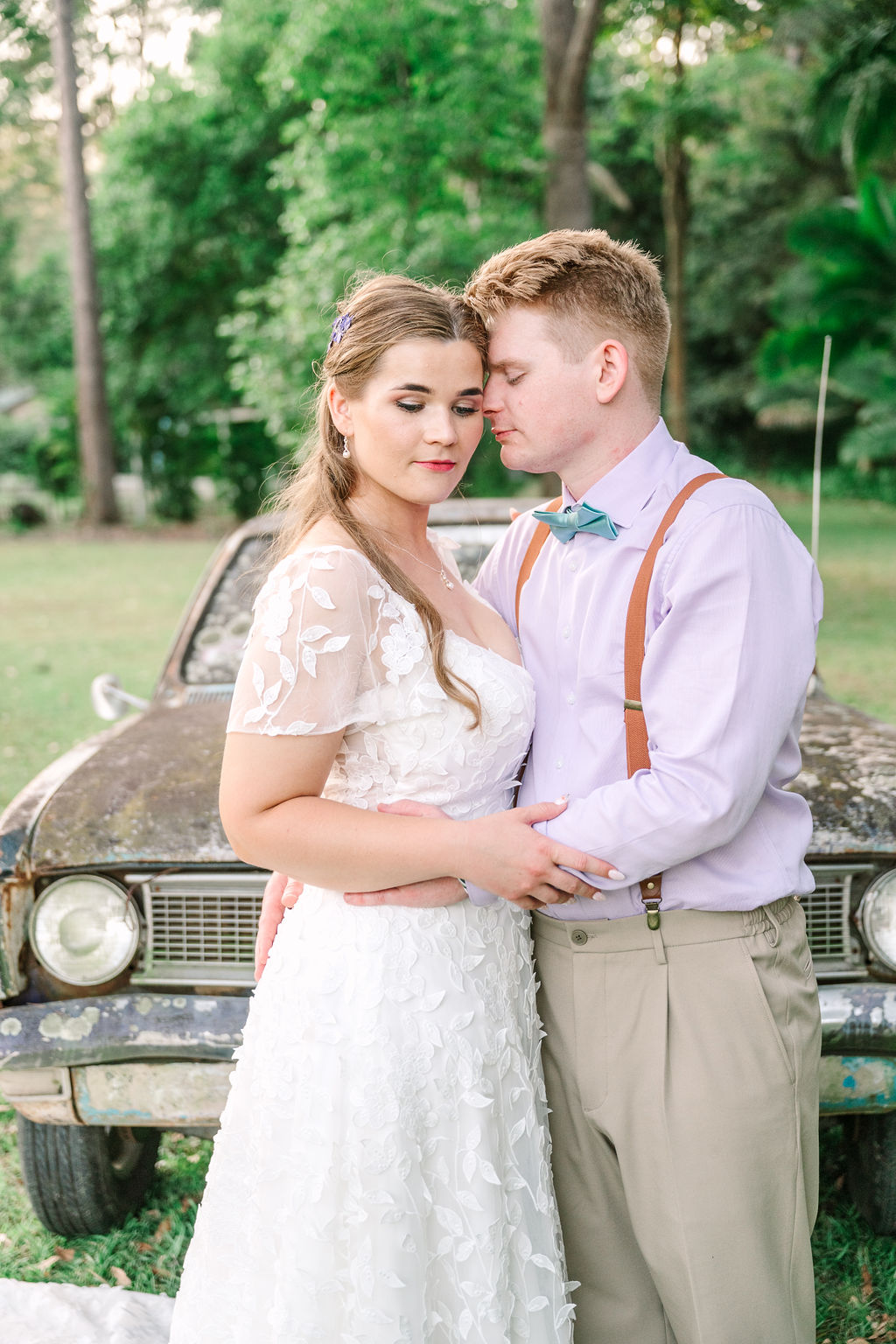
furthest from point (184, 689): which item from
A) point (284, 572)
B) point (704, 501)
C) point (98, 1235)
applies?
point (704, 501)

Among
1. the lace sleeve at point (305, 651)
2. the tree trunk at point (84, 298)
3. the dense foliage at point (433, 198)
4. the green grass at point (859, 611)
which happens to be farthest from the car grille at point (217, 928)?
the tree trunk at point (84, 298)

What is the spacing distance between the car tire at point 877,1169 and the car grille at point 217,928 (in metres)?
0.50

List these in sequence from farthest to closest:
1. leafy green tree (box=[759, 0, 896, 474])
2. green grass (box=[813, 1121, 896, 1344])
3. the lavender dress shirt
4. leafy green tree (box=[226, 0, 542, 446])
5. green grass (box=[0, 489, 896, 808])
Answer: leafy green tree (box=[759, 0, 896, 474]), leafy green tree (box=[226, 0, 542, 446]), green grass (box=[0, 489, 896, 808]), green grass (box=[813, 1121, 896, 1344]), the lavender dress shirt

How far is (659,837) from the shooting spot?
1776mm

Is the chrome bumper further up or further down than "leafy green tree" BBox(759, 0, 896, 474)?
further down

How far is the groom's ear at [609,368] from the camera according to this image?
196 centimetres

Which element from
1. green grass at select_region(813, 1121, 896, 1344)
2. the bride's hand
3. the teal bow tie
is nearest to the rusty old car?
green grass at select_region(813, 1121, 896, 1344)

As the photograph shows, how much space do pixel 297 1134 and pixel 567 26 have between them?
1129cm

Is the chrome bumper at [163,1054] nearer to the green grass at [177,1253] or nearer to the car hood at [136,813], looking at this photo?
the car hood at [136,813]

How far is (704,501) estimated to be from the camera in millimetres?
1861

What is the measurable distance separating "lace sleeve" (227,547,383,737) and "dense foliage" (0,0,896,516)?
7020 millimetres

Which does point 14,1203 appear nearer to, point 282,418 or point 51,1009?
point 51,1009

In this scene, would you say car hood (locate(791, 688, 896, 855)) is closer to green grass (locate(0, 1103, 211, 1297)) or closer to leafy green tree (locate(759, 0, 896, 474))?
green grass (locate(0, 1103, 211, 1297))

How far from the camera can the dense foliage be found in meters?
11.8
